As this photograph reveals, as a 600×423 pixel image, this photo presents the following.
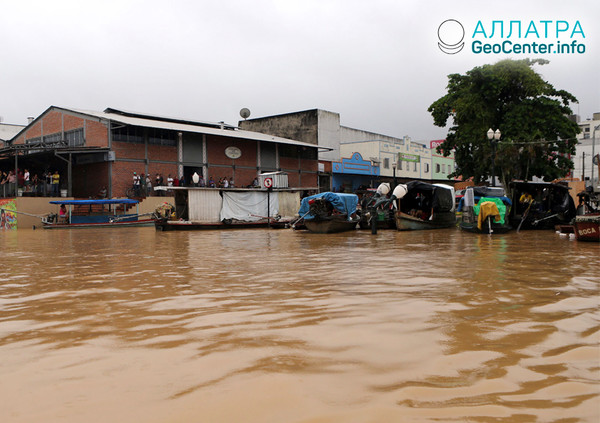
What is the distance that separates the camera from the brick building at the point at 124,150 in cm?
3009

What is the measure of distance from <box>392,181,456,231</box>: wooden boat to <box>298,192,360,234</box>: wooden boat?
215 centimetres

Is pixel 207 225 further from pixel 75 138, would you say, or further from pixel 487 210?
pixel 75 138

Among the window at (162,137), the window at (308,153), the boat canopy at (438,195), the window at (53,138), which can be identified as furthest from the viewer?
the window at (308,153)

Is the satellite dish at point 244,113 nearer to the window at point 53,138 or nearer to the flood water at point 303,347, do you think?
the window at point 53,138

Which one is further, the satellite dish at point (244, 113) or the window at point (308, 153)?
the satellite dish at point (244, 113)

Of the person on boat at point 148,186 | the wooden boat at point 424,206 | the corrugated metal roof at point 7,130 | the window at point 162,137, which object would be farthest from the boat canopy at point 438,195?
the corrugated metal roof at point 7,130

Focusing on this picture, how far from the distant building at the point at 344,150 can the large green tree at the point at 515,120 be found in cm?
1267

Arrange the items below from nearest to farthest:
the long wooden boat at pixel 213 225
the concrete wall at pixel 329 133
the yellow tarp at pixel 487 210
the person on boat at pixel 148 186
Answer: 1. the yellow tarp at pixel 487 210
2. the long wooden boat at pixel 213 225
3. the person on boat at pixel 148 186
4. the concrete wall at pixel 329 133

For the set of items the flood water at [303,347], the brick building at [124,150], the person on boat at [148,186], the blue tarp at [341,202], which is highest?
the brick building at [124,150]

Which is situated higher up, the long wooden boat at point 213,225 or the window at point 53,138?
the window at point 53,138

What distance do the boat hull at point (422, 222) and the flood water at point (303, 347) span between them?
42.3ft

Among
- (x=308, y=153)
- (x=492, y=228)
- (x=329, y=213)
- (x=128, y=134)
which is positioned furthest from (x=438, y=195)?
(x=308, y=153)

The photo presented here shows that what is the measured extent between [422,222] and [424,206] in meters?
4.00

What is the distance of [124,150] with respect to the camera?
3045 centimetres
